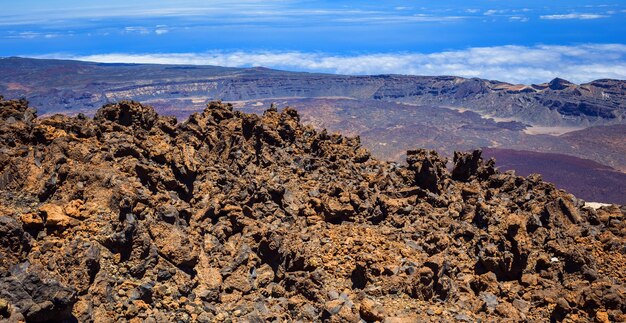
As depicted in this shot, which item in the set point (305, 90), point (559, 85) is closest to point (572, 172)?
point (559, 85)

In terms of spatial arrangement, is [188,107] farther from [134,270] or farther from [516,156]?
[134,270]

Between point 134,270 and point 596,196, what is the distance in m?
63.0

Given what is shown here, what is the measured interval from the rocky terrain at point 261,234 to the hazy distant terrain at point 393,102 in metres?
56.7

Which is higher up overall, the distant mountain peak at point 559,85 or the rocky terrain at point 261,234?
the distant mountain peak at point 559,85

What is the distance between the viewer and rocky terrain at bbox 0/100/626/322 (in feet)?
28.9

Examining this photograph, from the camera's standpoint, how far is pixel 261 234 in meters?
11.7

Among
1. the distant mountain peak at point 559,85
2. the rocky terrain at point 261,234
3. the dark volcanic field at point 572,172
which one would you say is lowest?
the dark volcanic field at point 572,172

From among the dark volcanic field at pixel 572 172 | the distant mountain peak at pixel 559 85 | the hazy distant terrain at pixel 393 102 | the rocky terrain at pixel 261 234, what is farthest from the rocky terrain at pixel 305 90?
the rocky terrain at pixel 261 234

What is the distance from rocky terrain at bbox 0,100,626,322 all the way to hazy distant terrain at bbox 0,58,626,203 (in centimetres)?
5669

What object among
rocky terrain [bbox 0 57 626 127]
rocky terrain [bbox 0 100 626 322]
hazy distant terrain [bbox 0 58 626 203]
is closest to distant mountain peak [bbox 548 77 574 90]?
rocky terrain [bbox 0 57 626 127]

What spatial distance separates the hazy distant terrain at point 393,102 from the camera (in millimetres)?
92188

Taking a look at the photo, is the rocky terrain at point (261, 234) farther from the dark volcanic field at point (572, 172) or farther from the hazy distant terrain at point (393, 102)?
the hazy distant terrain at point (393, 102)

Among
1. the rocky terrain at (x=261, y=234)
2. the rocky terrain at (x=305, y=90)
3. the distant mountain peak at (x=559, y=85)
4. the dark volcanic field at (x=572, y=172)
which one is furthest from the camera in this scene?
the distant mountain peak at (x=559, y=85)

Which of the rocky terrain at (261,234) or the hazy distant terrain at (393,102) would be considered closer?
the rocky terrain at (261,234)
